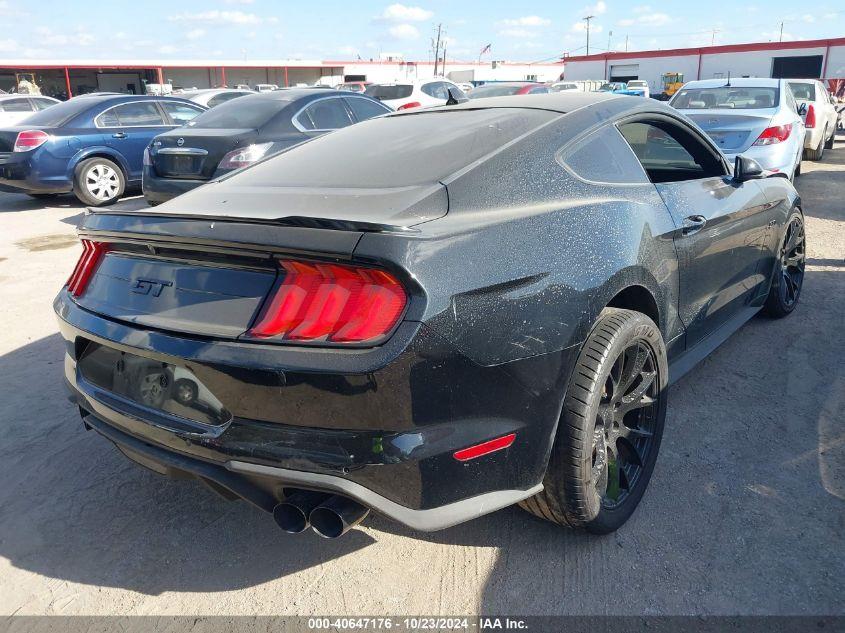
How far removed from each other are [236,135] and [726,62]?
50.2m

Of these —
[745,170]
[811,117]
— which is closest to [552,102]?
[745,170]

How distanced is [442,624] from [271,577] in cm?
64

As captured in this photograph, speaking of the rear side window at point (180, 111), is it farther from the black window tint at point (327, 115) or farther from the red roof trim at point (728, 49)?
the red roof trim at point (728, 49)

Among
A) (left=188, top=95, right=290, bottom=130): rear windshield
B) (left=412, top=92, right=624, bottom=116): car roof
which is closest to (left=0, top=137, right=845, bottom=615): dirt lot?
(left=412, top=92, right=624, bottom=116): car roof

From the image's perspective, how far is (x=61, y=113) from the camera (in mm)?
9828

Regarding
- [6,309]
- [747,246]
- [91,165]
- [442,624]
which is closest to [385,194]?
[442,624]

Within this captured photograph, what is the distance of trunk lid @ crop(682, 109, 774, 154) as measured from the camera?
773 centimetres

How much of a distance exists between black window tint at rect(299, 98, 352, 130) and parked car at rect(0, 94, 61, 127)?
37.7 feet

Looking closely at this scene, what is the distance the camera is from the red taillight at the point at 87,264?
2.48m

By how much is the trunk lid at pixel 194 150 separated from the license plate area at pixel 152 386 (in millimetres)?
5142

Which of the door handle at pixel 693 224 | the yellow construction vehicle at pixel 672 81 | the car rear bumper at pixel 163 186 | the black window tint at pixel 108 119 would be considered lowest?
the car rear bumper at pixel 163 186

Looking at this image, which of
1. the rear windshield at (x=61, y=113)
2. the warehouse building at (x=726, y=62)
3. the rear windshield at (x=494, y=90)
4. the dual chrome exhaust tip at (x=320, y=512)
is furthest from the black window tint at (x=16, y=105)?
the warehouse building at (x=726, y=62)

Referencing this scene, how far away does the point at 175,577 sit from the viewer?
240cm

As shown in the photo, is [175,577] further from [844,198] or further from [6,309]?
Result: [844,198]
